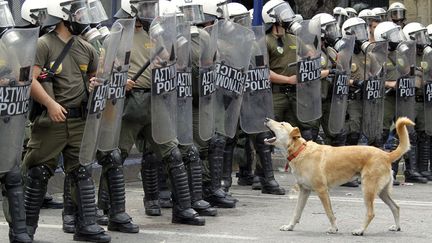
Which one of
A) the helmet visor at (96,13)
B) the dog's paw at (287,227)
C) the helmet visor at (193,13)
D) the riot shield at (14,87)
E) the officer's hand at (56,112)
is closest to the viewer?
the riot shield at (14,87)

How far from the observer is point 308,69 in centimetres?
1136

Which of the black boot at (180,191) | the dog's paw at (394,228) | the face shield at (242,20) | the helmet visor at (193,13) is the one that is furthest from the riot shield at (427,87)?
the black boot at (180,191)

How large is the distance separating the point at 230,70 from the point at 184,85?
1.09m

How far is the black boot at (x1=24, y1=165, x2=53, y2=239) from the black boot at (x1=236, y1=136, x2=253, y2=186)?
4.54m

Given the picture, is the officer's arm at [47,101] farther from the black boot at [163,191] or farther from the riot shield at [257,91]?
the riot shield at [257,91]

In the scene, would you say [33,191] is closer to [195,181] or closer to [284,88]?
[195,181]

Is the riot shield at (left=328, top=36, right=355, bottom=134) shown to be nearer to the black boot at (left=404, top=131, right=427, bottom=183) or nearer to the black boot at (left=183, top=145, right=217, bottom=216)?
the black boot at (left=404, top=131, right=427, bottom=183)

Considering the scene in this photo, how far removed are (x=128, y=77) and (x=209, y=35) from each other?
107cm

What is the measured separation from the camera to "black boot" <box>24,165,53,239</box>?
789 centimetres

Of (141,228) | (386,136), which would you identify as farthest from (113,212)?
(386,136)

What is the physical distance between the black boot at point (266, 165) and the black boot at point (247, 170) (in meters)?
0.81

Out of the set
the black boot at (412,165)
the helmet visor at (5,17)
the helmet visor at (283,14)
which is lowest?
the black boot at (412,165)

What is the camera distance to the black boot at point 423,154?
13.1 m

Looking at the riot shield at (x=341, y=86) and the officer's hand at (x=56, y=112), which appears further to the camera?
the riot shield at (x=341, y=86)
